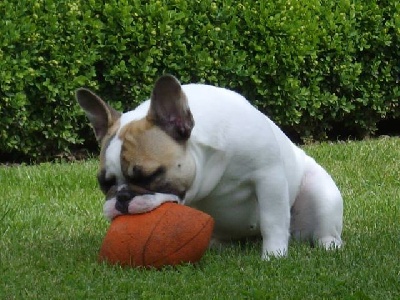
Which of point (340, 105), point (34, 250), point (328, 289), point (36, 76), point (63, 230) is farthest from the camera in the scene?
point (340, 105)

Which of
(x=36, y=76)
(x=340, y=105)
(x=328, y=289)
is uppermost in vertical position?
(x=328, y=289)

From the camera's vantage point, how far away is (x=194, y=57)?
10.5 m

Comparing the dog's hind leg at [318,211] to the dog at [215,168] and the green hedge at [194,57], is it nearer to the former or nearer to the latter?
the dog at [215,168]

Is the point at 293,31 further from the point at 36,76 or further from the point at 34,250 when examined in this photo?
the point at 34,250

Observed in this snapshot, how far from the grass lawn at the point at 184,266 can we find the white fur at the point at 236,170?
0.18 meters

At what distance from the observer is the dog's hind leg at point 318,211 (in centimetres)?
622

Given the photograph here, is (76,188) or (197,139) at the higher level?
(197,139)

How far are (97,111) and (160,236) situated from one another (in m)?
0.86

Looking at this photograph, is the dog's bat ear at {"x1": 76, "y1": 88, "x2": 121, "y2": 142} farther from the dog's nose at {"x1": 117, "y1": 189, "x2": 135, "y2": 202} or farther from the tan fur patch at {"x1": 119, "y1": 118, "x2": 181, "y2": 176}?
the dog's nose at {"x1": 117, "y1": 189, "x2": 135, "y2": 202}

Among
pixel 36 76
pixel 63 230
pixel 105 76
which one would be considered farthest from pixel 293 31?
pixel 63 230

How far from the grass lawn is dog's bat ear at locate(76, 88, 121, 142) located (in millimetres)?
768

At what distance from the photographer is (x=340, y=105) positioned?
11500 millimetres

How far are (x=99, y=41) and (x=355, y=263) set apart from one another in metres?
5.12

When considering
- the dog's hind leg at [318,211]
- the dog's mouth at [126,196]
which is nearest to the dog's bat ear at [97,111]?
the dog's mouth at [126,196]
